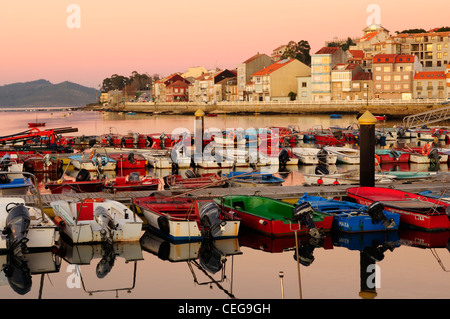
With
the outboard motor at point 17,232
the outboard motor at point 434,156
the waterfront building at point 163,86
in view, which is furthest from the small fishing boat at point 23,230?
the waterfront building at point 163,86

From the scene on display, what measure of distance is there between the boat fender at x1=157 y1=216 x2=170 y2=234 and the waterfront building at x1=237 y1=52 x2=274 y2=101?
3988 inches

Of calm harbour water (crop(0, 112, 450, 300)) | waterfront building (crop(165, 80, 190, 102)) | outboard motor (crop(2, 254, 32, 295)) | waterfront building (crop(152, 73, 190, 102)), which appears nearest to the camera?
calm harbour water (crop(0, 112, 450, 300))

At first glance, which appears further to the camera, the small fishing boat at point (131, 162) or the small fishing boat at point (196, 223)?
the small fishing boat at point (131, 162)

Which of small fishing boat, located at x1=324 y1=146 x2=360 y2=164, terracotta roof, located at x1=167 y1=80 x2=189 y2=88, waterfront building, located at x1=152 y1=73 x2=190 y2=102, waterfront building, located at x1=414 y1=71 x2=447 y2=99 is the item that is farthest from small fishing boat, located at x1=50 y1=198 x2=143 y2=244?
waterfront building, located at x1=152 y1=73 x2=190 y2=102

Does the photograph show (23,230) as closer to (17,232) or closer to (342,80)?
(17,232)

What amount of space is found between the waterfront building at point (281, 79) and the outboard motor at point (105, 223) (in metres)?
92.5

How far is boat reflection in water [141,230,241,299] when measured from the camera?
14.3 metres

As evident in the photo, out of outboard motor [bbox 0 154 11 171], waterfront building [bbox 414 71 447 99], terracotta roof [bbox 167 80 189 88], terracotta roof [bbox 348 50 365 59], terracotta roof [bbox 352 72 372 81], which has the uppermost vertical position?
terracotta roof [bbox 348 50 365 59]

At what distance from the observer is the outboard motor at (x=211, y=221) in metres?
15.7

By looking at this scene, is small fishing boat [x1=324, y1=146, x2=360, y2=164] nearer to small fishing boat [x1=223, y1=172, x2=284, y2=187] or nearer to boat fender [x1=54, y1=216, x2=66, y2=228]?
small fishing boat [x1=223, y1=172, x2=284, y2=187]

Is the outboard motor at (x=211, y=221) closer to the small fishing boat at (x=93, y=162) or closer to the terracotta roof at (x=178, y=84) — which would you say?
the small fishing boat at (x=93, y=162)
